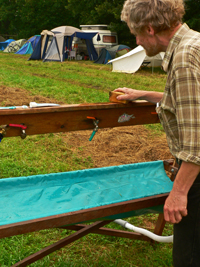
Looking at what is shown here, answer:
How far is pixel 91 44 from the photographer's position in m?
20.4

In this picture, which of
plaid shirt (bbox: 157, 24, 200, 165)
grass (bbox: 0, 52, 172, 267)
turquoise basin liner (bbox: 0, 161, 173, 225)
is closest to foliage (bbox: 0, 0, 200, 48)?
grass (bbox: 0, 52, 172, 267)

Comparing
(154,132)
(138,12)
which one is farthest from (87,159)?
(138,12)

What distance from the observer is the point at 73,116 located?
6.76ft

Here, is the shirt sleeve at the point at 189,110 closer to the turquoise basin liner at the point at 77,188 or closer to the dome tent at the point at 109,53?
the turquoise basin liner at the point at 77,188

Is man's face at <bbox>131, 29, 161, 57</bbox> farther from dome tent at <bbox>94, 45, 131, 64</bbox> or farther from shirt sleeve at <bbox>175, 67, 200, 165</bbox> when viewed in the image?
→ dome tent at <bbox>94, 45, 131, 64</bbox>

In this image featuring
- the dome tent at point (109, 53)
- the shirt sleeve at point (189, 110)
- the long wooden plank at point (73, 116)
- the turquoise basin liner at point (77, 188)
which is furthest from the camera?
the dome tent at point (109, 53)

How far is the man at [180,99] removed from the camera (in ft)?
3.82

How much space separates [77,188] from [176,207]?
1.08m

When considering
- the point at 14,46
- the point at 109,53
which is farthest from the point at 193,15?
the point at 14,46

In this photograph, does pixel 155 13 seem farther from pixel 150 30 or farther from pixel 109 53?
pixel 109 53

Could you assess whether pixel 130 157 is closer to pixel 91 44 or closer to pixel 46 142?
pixel 46 142

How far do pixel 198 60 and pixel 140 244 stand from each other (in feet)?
6.27

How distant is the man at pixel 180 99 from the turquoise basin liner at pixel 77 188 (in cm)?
53

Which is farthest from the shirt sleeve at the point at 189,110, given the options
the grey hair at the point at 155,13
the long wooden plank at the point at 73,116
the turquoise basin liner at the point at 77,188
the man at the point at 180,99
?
the long wooden plank at the point at 73,116
